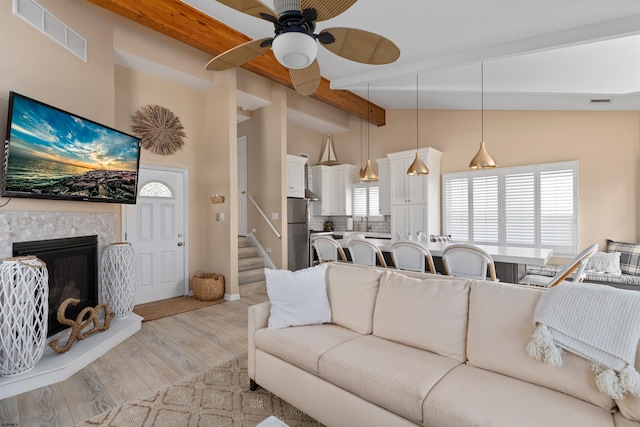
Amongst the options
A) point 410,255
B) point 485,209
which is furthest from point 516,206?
point 410,255

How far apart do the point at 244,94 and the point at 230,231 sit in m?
2.31

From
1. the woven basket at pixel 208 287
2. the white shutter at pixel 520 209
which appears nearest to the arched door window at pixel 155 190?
the woven basket at pixel 208 287

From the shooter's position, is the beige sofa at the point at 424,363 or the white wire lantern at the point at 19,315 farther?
the white wire lantern at the point at 19,315

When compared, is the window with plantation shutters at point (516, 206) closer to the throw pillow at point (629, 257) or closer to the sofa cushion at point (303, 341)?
the throw pillow at point (629, 257)

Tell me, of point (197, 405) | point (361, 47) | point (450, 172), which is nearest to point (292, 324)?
point (197, 405)

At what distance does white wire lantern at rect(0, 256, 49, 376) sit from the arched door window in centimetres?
220

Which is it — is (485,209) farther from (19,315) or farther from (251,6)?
(19,315)

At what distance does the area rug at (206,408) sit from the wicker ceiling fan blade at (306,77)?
7.92 ft

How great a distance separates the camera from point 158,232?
460 cm

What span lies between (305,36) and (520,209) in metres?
4.84

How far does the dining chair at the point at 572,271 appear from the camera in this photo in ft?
7.73

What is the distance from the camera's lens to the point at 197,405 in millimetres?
2107

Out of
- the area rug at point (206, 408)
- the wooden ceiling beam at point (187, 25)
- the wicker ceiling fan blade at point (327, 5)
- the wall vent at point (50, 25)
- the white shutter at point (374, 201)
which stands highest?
the wooden ceiling beam at point (187, 25)

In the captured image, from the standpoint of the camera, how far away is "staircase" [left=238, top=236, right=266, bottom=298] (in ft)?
16.3
